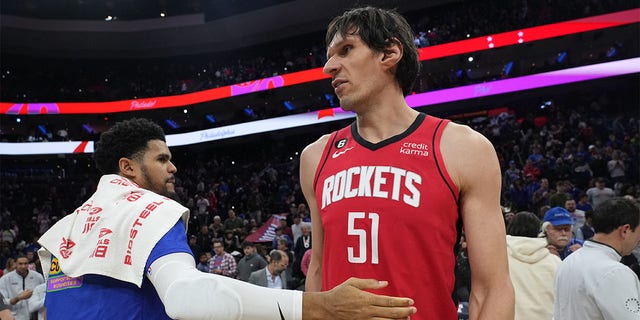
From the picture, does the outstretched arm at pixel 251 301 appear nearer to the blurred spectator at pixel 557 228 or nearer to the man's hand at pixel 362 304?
the man's hand at pixel 362 304

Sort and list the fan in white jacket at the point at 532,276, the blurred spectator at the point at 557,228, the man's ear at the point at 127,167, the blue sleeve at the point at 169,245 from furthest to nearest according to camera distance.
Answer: the blurred spectator at the point at 557,228
the fan in white jacket at the point at 532,276
the man's ear at the point at 127,167
the blue sleeve at the point at 169,245

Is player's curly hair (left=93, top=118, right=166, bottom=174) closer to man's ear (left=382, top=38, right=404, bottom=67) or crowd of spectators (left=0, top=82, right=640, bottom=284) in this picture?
man's ear (left=382, top=38, right=404, bottom=67)

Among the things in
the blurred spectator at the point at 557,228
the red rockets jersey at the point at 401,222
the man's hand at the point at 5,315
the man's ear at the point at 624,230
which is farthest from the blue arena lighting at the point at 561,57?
the red rockets jersey at the point at 401,222

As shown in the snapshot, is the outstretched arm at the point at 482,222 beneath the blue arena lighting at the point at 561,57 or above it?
beneath

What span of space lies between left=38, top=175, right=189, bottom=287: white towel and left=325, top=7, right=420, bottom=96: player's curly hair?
0.87m

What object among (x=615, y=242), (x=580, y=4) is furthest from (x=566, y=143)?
(x=615, y=242)

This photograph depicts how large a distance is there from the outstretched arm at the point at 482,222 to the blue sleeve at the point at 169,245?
0.92 metres

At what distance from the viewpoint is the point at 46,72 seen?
27984mm

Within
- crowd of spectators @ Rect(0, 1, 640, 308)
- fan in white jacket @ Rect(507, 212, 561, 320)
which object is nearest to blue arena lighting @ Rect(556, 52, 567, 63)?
crowd of spectators @ Rect(0, 1, 640, 308)

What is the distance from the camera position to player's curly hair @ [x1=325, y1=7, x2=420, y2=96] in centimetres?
204

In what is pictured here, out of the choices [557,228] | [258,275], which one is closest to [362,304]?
[557,228]

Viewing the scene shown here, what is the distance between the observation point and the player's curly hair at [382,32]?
2035 millimetres

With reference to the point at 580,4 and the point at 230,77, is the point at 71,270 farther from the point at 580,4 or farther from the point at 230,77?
the point at 230,77

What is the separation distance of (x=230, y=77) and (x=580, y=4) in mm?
13430
